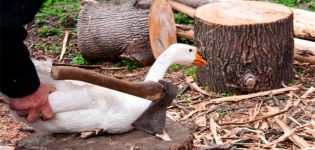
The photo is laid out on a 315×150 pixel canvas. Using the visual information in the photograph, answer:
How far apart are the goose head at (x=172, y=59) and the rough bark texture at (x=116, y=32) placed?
6.80 ft

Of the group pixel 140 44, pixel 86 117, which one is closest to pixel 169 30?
pixel 140 44

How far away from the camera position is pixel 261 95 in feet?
17.7

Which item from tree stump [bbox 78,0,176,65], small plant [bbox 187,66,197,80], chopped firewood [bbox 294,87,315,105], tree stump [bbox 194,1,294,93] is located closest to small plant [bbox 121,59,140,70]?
tree stump [bbox 78,0,176,65]

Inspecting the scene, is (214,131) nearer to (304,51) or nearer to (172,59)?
(172,59)

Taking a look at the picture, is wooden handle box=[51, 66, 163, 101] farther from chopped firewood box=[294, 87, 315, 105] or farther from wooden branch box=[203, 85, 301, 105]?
chopped firewood box=[294, 87, 315, 105]

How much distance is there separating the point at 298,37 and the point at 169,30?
1288 mm

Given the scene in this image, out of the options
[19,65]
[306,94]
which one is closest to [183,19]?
[306,94]

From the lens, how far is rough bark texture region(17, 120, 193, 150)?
3248mm

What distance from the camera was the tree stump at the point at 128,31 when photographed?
6.37m

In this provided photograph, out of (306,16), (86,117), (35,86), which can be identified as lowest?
(306,16)

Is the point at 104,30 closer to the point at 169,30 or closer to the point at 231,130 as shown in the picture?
the point at 169,30

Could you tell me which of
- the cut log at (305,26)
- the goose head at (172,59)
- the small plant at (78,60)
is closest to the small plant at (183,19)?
the small plant at (78,60)

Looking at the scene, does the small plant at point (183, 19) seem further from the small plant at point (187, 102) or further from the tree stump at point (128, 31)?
the small plant at point (187, 102)

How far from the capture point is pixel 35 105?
290 cm
